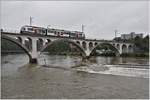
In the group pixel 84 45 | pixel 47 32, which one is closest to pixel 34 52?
pixel 47 32

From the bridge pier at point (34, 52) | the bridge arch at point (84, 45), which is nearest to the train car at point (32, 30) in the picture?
the bridge pier at point (34, 52)

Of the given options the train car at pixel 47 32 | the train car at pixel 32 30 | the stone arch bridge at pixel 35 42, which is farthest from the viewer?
the train car at pixel 47 32

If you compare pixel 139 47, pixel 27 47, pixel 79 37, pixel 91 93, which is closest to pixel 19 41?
pixel 27 47

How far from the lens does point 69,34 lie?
2354 inches

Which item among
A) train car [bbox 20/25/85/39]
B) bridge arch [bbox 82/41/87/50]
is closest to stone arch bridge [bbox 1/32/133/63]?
bridge arch [bbox 82/41/87/50]

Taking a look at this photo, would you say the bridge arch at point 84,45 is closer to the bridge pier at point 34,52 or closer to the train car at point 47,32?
the train car at point 47,32

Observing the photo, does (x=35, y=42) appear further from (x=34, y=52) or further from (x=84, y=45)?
(x=84, y=45)

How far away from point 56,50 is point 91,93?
9977cm

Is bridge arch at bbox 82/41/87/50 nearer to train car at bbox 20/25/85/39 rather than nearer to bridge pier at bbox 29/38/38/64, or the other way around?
train car at bbox 20/25/85/39

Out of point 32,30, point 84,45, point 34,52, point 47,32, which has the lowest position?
point 34,52

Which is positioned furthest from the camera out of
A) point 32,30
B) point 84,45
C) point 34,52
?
point 84,45

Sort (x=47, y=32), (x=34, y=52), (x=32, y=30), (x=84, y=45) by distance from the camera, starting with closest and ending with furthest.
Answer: (x=34, y=52) < (x=32, y=30) < (x=47, y=32) < (x=84, y=45)

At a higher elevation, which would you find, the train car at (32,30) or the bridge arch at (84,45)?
the train car at (32,30)

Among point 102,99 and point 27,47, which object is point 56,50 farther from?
point 102,99
